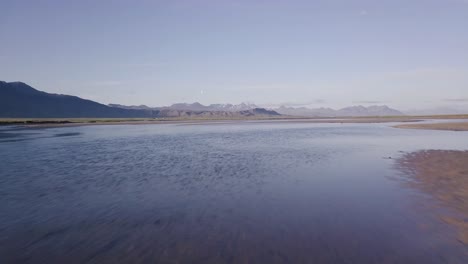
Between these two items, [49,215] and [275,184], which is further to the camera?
[275,184]

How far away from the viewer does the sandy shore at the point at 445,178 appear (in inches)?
352

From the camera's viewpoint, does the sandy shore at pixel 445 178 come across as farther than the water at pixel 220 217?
Yes

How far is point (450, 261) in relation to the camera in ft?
20.7

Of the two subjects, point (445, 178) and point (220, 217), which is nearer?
point (220, 217)

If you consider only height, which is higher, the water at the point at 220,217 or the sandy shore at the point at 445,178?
the sandy shore at the point at 445,178

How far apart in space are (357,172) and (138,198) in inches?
418

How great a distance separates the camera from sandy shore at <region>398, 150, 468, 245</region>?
29.3 ft

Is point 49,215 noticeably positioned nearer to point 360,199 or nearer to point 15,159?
point 360,199

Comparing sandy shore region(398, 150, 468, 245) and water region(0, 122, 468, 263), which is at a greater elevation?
sandy shore region(398, 150, 468, 245)

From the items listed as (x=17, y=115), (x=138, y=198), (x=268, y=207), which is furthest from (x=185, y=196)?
(x=17, y=115)

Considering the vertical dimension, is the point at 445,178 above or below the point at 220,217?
above

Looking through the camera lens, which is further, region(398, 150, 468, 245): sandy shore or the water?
region(398, 150, 468, 245): sandy shore

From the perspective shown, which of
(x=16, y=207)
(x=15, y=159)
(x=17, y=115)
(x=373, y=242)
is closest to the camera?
(x=373, y=242)

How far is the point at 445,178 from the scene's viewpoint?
13.7 m
